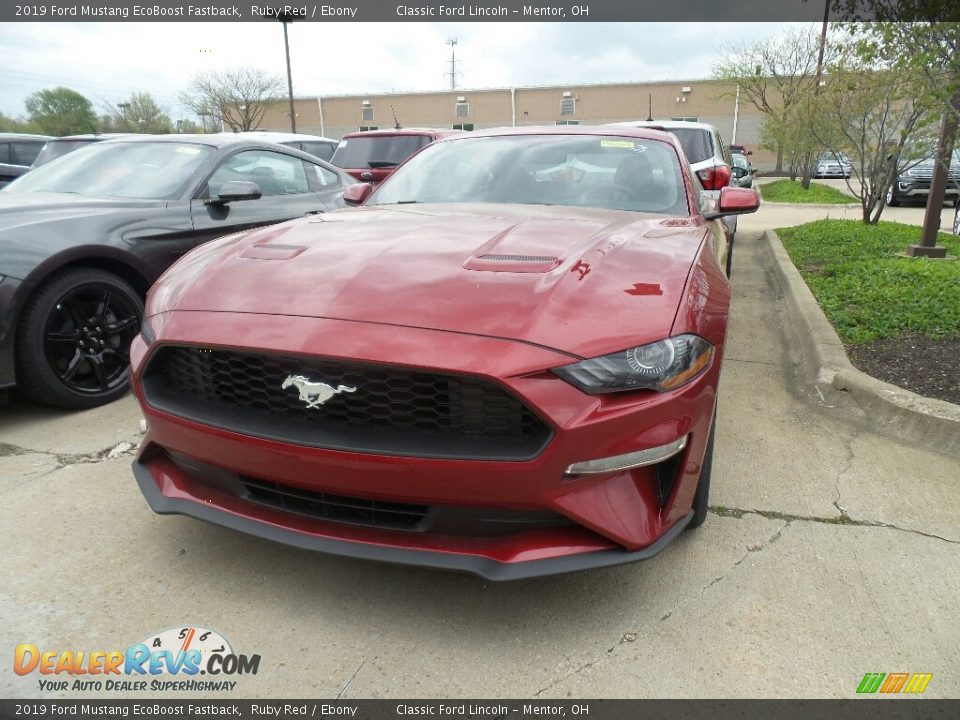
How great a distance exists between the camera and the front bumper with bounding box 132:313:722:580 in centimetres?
171

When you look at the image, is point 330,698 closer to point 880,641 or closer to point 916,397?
point 880,641

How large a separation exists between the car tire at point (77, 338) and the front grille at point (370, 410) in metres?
1.85

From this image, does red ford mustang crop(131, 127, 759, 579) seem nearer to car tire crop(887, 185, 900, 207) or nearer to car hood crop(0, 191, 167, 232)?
car hood crop(0, 191, 167, 232)

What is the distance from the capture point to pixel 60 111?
5619 centimetres

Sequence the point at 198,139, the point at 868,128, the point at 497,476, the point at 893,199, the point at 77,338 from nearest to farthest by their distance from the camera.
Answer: the point at 497,476, the point at 77,338, the point at 198,139, the point at 868,128, the point at 893,199

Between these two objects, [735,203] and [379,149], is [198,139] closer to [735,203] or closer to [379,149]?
[735,203]

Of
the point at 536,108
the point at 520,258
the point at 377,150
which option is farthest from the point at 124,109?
the point at 520,258

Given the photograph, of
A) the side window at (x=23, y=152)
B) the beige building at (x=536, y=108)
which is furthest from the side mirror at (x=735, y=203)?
the beige building at (x=536, y=108)

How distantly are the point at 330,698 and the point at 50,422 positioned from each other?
8.57 feet

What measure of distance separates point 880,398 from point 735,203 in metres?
1.23

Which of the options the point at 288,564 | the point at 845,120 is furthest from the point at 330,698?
the point at 845,120

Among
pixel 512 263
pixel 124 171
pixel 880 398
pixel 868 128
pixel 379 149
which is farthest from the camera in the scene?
pixel 379 149

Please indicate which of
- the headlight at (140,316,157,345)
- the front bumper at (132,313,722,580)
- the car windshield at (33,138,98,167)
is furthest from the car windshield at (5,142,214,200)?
the front bumper at (132,313,722,580)
